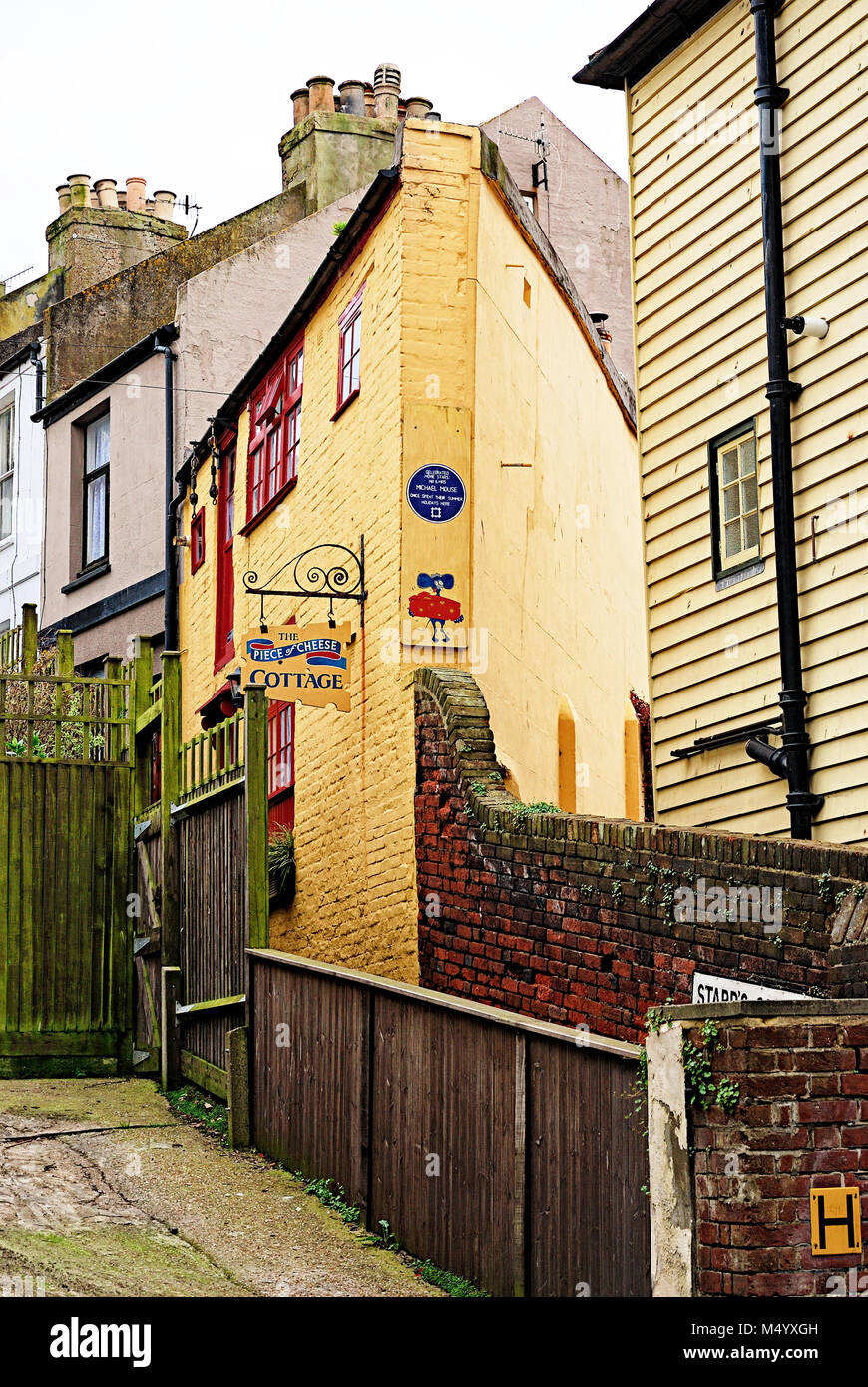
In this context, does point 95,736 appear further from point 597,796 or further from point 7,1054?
point 597,796

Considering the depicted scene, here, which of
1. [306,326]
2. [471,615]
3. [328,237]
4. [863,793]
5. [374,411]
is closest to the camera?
[863,793]

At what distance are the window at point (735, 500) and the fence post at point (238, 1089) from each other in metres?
4.23

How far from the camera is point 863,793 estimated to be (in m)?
9.02

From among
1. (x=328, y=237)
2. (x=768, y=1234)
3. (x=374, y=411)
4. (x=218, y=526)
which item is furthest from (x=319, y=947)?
(x=328, y=237)

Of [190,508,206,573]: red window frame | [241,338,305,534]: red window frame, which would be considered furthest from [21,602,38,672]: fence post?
[190,508,206,573]: red window frame

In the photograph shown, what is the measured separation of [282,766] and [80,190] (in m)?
13.8

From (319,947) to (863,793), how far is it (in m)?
4.87

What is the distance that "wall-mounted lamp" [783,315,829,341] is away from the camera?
959 centimetres

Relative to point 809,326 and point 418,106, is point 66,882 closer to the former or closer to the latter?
point 809,326

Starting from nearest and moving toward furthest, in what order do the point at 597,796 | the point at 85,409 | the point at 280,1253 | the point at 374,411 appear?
the point at 280,1253 < the point at 374,411 < the point at 597,796 < the point at 85,409

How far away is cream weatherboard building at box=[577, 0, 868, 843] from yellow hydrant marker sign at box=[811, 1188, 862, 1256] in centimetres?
405

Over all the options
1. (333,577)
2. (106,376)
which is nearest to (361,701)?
(333,577)

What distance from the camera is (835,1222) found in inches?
202

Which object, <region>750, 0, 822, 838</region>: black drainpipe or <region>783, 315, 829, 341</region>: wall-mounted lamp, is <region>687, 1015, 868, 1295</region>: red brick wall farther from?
<region>783, 315, 829, 341</region>: wall-mounted lamp
